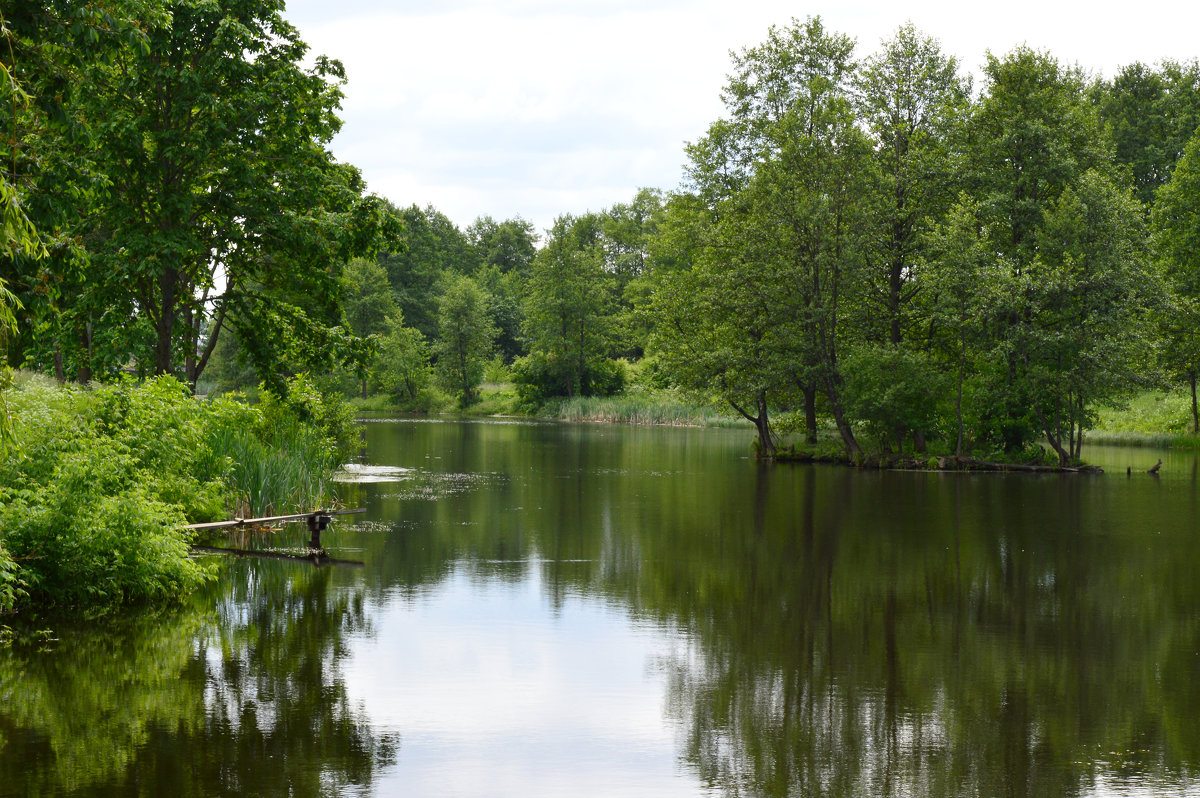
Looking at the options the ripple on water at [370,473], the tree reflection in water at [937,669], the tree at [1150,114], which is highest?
the tree at [1150,114]

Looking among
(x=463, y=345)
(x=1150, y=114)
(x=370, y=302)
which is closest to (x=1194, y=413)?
(x=1150, y=114)

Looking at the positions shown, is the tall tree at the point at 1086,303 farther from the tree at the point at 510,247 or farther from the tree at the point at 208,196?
the tree at the point at 510,247

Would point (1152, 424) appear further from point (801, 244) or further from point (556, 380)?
point (556, 380)

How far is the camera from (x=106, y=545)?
11.5 m

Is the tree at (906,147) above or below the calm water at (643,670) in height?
above

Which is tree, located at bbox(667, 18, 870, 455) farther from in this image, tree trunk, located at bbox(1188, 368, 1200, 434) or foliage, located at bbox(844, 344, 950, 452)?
tree trunk, located at bbox(1188, 368, 1200, 434)

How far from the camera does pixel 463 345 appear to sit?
8488cm

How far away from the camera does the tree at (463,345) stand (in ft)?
278

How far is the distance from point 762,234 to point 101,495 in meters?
28.2

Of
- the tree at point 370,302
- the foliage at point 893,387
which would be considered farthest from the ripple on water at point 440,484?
the tree at point 370,302

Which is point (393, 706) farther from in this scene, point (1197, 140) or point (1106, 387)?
point (1197, 140)

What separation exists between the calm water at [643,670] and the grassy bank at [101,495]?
2.17 ft

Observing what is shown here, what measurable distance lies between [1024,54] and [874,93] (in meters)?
5.00

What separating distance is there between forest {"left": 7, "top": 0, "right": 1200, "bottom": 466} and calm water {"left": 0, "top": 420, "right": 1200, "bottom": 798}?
3346mm
